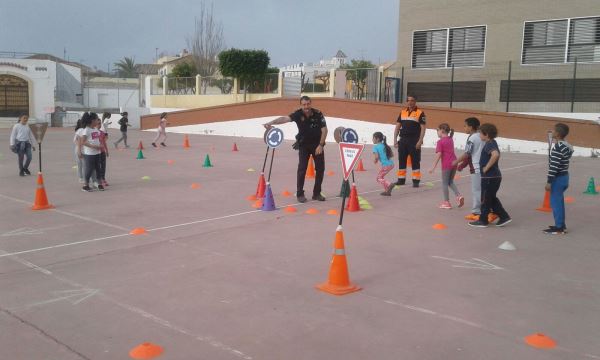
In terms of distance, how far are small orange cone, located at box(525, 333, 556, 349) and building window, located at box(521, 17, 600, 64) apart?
74.5ft

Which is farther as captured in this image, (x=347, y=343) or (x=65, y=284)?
(x=65, y=284)

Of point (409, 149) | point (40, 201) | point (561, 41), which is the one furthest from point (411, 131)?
point (561, 41)

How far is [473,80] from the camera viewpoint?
26312mm

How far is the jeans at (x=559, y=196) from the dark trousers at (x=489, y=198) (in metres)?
0.74

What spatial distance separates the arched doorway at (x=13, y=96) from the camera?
4528 cm

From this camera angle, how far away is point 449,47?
2747 cm

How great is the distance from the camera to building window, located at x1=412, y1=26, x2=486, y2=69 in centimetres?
2661

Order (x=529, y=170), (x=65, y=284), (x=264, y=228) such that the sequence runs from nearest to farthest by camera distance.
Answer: (x=65, y=284), (x=264, y=228), (x=529, y=170)

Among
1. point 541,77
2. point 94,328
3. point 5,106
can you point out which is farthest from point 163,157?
point 5,106

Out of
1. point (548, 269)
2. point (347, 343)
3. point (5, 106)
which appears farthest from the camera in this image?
point (5, 106)

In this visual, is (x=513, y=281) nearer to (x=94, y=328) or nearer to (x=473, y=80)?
(x=94, y=328)

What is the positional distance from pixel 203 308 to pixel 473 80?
79.7 feet

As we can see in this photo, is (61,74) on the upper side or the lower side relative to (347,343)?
upper

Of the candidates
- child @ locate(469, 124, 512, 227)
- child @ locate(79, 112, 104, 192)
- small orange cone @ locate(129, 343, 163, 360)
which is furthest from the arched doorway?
small orange cone @ locate(129, 343, 163, 360)
